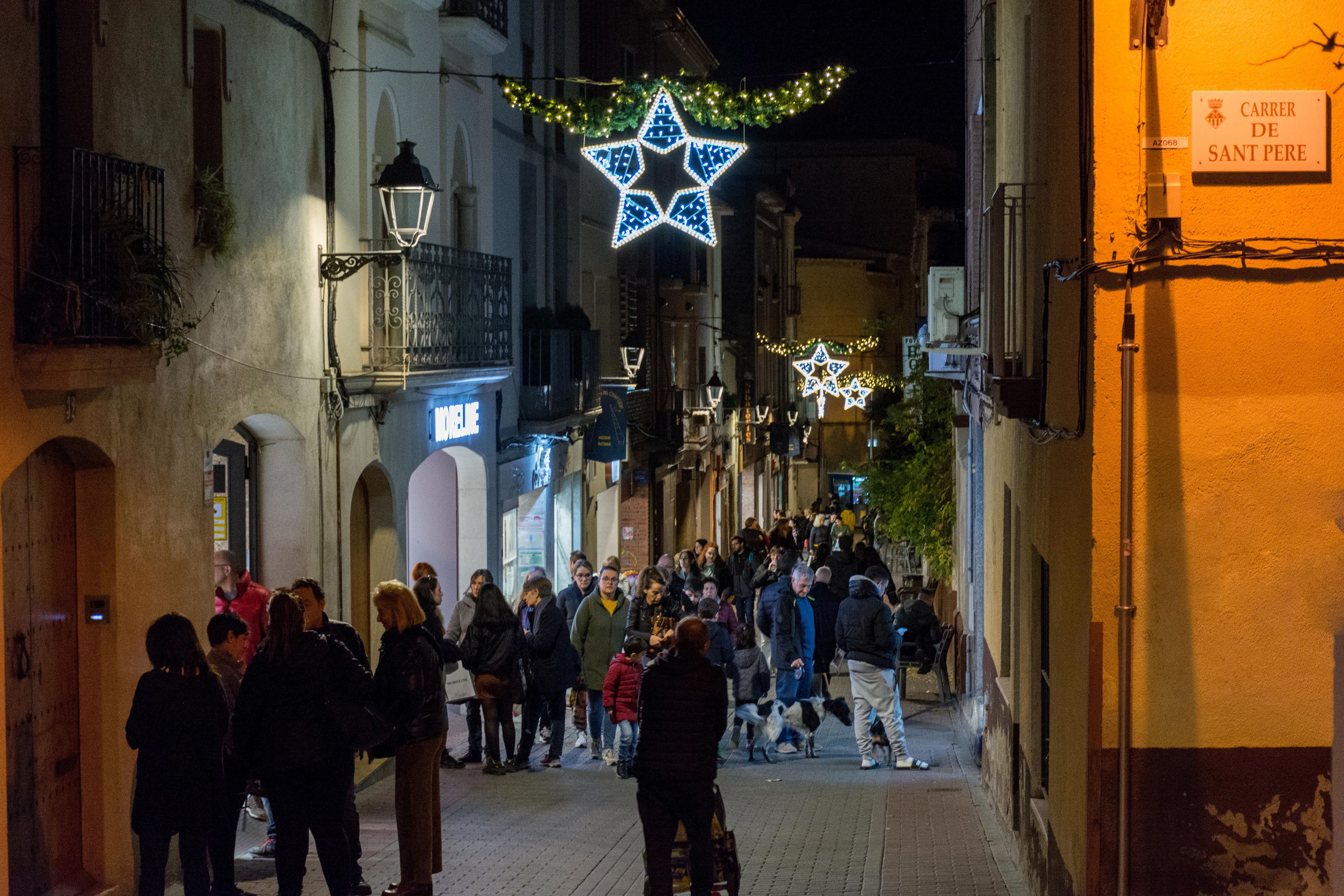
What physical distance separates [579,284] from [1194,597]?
754 inches

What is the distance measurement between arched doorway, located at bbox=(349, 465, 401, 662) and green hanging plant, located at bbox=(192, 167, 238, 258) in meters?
4.84

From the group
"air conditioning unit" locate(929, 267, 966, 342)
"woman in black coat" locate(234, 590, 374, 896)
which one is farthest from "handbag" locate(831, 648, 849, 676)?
"woman in black coat" locate(234, 590, 374, 896)

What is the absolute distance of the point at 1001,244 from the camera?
9.28 metres

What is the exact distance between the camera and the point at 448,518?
64.4 feet

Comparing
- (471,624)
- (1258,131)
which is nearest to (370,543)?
(471,624)

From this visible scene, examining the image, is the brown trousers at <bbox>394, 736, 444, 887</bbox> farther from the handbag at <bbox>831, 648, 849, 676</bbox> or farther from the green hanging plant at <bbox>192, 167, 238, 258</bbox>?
the handbag at <bbox>831, 648, 849, 676</bbox>

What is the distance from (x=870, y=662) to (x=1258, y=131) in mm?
8543

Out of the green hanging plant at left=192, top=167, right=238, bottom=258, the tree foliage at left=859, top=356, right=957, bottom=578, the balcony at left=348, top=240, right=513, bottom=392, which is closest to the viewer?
the green hanging plant at left=192, top=167, right=238, bottom=258

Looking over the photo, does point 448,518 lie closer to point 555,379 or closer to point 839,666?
point 555,379

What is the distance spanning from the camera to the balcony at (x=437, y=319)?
15211 millimetres

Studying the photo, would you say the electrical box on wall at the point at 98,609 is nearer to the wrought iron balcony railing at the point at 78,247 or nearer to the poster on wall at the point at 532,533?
the wrought iron balcony railing at the point at 78,247

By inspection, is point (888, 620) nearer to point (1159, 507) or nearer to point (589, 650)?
point (589, 650)

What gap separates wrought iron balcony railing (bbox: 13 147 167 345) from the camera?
8656 millimetres

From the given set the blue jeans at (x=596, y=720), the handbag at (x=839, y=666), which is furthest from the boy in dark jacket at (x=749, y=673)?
the handbag at (x=839, y=666)
